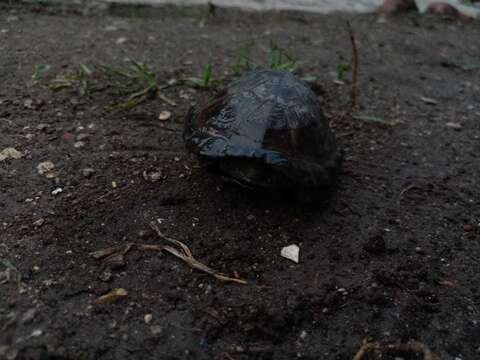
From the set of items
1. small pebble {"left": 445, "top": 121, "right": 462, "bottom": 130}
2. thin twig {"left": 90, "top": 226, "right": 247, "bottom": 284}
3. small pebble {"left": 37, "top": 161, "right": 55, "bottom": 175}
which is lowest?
thin twig {"left": 90, "top": 226, "right": 247, "bottom": 284}

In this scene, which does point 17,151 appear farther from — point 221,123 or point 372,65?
point 372,65

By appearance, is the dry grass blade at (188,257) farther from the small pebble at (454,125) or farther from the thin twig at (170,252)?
the small pebble at (454,125)

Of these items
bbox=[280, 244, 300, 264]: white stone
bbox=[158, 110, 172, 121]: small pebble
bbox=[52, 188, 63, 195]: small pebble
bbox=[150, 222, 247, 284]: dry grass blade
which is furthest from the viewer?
bbox=[158, 110, 172, 121]: small pebble

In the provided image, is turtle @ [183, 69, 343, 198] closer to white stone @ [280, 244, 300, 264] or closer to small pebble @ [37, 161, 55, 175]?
white stone @ [280, 244, 300, 264]

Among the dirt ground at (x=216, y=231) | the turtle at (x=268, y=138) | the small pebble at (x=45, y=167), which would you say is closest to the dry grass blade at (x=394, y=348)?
the dirt ground at (x=216, y=231)

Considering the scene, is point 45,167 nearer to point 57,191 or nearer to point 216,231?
point 57,191

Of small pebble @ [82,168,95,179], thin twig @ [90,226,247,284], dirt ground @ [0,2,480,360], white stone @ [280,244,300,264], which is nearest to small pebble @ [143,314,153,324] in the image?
dirt ground @ [0,2,480,360]

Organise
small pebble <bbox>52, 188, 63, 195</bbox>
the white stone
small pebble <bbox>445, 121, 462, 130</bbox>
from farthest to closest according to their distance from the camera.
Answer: small pebble <bbox>445, 121, 462, 130</bbox>
small pebble <bbox>52, 188, 63, 195</bbox>
the white stone
